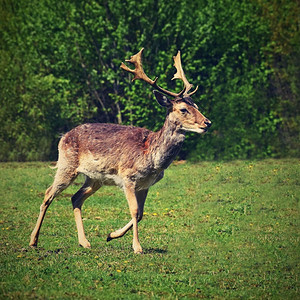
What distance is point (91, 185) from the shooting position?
453 inches

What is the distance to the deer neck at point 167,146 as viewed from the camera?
34.4 feet

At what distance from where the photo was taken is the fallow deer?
1050 centimetres

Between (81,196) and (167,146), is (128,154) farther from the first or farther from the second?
(81,196)

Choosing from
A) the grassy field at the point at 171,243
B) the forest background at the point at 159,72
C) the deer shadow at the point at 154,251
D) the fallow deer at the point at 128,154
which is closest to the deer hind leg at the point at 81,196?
the fallow deer at the point at 128,154

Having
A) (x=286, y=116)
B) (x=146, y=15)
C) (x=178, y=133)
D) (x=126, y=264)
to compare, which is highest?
(x=178, y=133)

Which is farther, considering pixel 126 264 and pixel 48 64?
pixel 48 64

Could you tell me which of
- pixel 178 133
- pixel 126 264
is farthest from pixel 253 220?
pixel 126 264

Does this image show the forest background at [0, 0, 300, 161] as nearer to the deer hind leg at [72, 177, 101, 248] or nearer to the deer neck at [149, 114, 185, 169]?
the deer hind leg at [72, 177, 101, 248]

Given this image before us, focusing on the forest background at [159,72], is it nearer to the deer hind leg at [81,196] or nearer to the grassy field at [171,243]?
the grassy field at [171,243]

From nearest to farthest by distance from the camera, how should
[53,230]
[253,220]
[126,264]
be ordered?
[126,264], [53,230], [253,220]

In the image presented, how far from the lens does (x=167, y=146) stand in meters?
10.5

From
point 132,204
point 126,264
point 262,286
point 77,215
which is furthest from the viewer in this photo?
point 77,215

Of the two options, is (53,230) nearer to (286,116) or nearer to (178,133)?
(178,133)

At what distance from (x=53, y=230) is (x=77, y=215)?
1.20 meters
